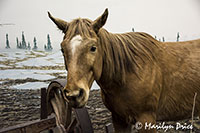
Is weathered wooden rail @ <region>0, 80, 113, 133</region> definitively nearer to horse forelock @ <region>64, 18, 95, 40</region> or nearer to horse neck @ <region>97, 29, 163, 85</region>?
horse neck @ <region>97, 29, 163, 85</region>

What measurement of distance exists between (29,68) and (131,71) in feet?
11.7

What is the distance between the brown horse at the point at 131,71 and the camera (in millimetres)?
944

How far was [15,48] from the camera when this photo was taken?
4.21m

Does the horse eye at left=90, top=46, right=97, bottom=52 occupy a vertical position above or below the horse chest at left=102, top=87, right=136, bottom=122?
above

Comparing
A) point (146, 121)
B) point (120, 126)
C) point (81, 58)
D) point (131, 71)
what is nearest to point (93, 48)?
point (81, 58)

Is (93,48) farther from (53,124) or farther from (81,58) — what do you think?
(53,124)

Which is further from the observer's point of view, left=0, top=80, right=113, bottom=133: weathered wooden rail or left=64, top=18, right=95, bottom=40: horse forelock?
left=0, top=80, right=113, bottom=133: weathered wooden rail

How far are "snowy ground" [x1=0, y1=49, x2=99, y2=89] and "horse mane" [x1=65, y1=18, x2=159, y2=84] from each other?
9.57 feet

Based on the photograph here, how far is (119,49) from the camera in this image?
4.15 ft

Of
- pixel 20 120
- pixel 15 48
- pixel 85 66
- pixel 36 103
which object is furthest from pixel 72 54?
pixel 15 48

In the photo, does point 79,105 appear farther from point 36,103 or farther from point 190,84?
point 36,103

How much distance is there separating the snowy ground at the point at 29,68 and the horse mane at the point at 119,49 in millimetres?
2917

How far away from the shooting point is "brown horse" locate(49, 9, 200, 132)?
94 cm

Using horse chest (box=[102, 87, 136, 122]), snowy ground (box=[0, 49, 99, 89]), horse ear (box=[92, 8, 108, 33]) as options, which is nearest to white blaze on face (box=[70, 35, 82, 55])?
horse ear (box=[92, 8, 108, 33])
